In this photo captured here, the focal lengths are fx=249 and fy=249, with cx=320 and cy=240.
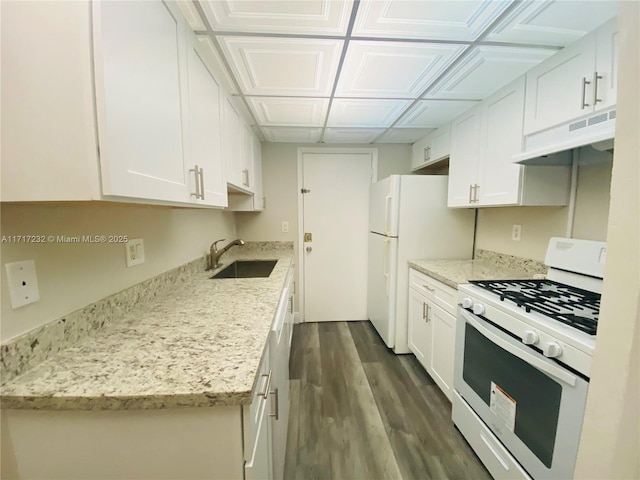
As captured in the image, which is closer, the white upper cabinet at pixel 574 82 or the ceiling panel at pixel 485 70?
the white upper cabinet at pixel 574 82

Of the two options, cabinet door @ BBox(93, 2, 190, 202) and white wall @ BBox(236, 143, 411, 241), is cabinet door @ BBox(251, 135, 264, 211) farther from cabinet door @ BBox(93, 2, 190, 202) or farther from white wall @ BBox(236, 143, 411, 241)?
cabinet door @ BBox(93, 2, 190, 202)

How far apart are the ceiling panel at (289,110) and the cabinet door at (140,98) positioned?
0.84 metres

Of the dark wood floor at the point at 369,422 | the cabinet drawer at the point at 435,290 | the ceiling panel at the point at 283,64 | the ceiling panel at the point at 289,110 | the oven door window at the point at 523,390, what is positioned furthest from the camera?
the ceiling panel at the point at 289,110

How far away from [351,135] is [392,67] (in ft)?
3.95

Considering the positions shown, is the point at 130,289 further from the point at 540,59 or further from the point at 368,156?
the point at 368,156

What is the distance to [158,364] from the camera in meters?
0.69

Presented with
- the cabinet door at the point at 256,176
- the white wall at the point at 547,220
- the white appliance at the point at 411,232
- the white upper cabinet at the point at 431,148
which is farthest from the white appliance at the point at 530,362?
the cabinet door at the point at 256,176

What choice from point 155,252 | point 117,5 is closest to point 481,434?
point 155,252

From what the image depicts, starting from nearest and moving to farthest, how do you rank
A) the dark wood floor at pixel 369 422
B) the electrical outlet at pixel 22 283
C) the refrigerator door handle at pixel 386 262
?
the electrical outlet at pixel 22 283 < the dark wood floor at pixel 369 422 < the refrigerator door handle at pixel 386 262

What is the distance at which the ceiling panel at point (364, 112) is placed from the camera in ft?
5.90

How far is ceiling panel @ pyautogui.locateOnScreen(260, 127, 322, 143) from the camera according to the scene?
2.38 m

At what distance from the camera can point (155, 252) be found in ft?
4.29

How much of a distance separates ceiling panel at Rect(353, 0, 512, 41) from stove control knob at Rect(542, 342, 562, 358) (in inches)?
51.1

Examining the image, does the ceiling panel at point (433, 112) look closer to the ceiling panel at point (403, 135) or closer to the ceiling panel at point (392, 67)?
the ceiling panel at point (403, 135)
